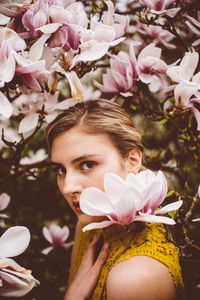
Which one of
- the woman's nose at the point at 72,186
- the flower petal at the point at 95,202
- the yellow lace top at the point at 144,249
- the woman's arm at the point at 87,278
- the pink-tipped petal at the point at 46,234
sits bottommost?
the pink-tipped petal at the point at 46,234

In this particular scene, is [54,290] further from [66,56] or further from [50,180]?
[66,56]

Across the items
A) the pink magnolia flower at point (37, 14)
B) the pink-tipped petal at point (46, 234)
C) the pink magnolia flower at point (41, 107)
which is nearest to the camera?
the pink magnolia flower at point (37, 14)

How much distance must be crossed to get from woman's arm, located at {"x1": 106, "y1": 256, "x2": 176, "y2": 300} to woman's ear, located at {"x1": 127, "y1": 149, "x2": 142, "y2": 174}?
12.8 inches

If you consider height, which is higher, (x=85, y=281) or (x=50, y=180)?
(x=85, y=281)

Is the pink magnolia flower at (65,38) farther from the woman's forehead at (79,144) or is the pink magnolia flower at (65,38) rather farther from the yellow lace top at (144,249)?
the yellow lace top at (144,249)

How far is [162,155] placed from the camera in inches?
61.6

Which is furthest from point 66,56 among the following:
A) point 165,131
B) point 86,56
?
point 165,131

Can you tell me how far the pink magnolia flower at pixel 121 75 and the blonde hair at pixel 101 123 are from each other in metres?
0.09

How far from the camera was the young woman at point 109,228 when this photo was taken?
2.80 ft

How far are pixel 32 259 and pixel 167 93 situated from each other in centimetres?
99

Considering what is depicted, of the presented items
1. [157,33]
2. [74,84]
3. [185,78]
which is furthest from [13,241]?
[157,33]

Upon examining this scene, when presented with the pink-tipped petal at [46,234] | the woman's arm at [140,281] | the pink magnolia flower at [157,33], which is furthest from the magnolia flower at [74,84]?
the pink-tipped petal at [46,234]

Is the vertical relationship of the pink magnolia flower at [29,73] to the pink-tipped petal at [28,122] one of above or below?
above

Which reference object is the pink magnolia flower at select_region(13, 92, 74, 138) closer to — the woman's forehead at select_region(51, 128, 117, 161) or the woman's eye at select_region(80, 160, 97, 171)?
the woman's forehead at select_region(51, 128, 117, 161)
